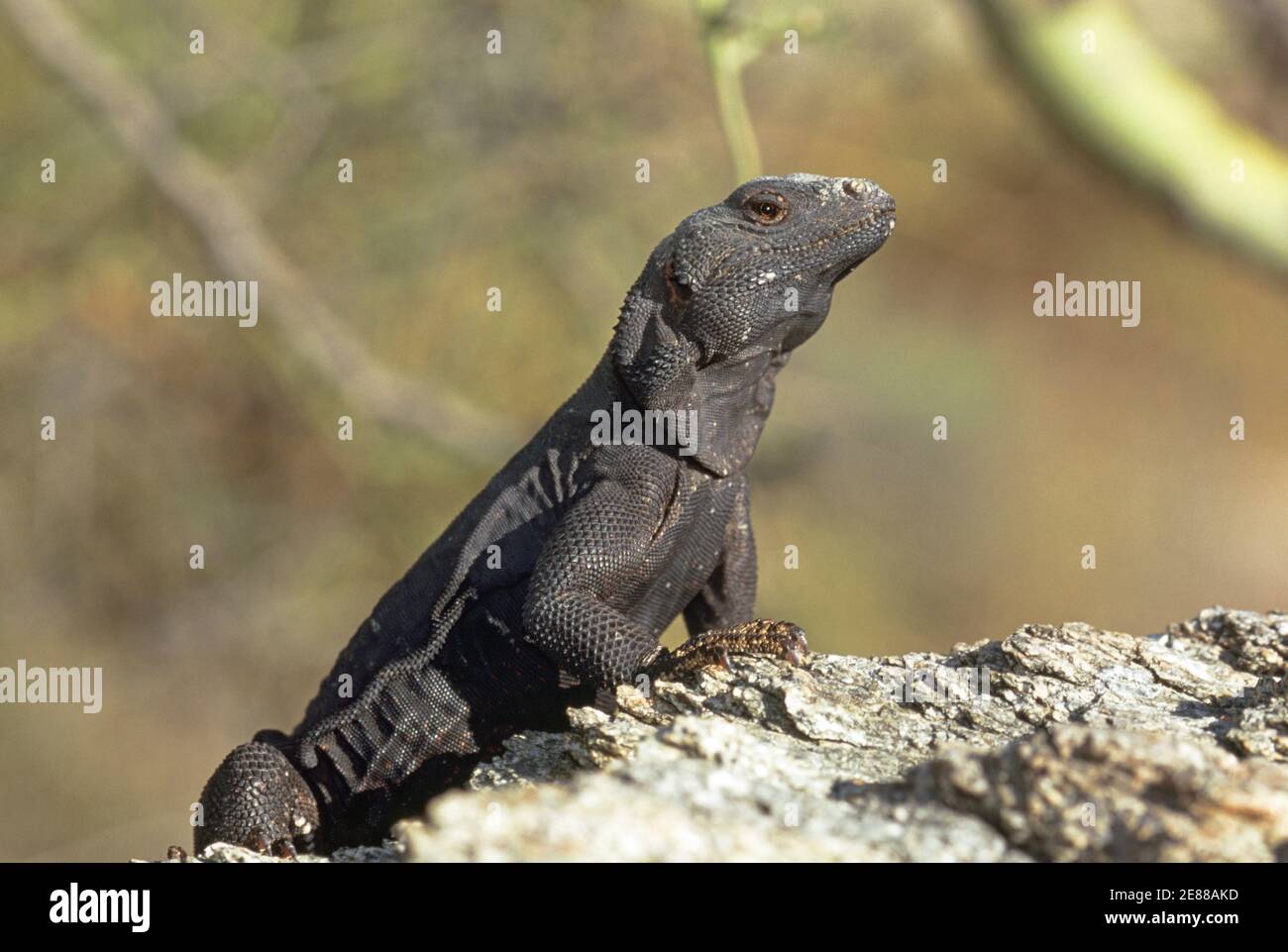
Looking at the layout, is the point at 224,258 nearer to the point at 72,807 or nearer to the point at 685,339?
the point at 72,807

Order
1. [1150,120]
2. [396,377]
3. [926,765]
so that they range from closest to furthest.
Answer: [926,765]
[1150,120]
[396,377]

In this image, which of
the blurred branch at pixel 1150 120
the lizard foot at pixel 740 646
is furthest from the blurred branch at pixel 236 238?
the lizard foot at pixel 740 646

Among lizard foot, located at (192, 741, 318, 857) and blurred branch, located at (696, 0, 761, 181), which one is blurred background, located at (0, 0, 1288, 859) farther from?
lizard foot, located at (192, 741, 318, 857)

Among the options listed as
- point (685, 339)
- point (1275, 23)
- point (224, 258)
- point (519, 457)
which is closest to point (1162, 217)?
point (1275, 23)

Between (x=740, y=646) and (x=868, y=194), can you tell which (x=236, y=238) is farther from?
(x=740, y=646)

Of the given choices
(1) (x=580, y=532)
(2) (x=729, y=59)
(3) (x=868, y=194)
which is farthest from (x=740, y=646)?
(2) (x=729, y=59)

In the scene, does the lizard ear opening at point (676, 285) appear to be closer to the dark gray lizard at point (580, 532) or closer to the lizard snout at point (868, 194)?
the dark gray lizard at point (580, 532)
